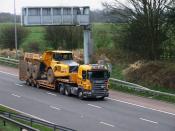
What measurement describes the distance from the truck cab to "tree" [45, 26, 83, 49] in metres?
33.6

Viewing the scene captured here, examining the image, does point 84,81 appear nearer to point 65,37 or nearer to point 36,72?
point 36,72

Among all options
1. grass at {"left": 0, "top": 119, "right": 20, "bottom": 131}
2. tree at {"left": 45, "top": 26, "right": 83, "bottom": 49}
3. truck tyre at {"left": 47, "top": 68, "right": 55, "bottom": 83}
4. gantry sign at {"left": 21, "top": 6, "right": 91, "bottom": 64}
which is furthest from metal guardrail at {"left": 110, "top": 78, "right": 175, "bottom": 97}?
tree at {"left": 45, "top": 26, "right": 83, "bottom": 49}

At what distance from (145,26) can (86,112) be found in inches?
764

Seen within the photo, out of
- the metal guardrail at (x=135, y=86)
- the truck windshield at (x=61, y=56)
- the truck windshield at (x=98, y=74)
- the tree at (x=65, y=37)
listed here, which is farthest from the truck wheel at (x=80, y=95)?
the tree at (x=65, y=37)

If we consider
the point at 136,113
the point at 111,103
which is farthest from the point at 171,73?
the point at 136,113

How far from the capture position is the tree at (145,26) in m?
48.0

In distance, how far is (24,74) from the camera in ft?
145

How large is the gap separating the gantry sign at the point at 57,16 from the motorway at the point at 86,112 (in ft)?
35.2

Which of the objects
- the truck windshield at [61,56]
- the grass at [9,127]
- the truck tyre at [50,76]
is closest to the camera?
the grass at [9,127]

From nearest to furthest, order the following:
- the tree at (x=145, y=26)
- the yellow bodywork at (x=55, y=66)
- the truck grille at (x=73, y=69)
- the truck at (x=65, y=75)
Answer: the truck at (x=65, y=75), the truck grille at (x=73, y=69), the yellow bodywork at (x=55, y=66), the tree at (x=145, y=26)

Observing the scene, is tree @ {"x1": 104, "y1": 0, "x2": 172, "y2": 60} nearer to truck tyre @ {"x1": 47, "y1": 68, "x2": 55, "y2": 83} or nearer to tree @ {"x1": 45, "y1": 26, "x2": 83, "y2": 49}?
truck tyre @ {"x1": 47, "y1": 68, "x2": 55, "y2": 83}

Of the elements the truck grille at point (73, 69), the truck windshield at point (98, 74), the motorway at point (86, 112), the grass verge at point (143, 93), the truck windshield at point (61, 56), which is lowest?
the motorway at point (86, 112)

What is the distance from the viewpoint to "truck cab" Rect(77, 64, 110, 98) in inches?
1406

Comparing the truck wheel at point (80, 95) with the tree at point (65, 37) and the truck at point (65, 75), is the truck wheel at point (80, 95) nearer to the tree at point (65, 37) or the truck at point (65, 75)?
the truck at point (65, 75)
